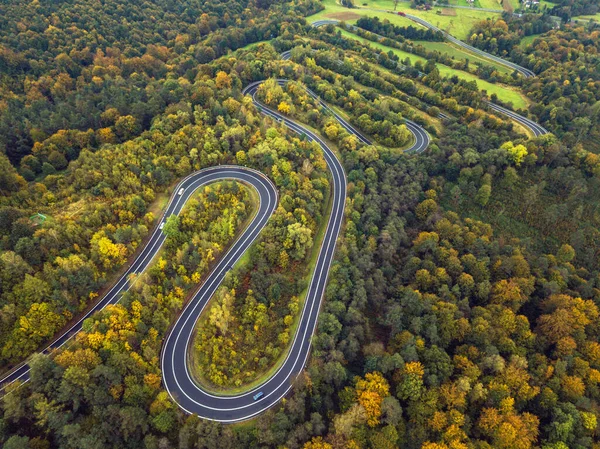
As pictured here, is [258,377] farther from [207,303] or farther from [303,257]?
[303,257]

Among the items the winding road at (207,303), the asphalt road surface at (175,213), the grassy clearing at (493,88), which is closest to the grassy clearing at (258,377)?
the winding road at (207,303)

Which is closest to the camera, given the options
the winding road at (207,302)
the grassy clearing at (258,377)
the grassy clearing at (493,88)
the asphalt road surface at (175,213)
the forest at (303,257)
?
the forest at (303,257)

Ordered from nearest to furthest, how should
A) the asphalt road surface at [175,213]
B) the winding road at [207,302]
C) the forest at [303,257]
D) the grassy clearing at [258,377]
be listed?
the forest at [303,257] < the winding road at [207,302] < the grassy clearing at [258,377] < the asphalt road surface at [175,213]

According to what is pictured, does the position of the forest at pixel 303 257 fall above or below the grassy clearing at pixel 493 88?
below

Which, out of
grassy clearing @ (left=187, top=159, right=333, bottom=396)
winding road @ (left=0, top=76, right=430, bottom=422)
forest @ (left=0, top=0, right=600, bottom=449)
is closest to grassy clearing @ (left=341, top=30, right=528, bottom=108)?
forest @ (left=0, top=0, right=600, bottom=449)

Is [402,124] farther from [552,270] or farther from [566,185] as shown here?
[552,270]

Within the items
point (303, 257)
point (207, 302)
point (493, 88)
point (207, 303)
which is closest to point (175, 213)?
point (207, 302)

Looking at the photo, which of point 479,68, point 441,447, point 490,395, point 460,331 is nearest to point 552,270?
point 460,331

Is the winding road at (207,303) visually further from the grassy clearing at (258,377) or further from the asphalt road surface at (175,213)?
the grassy clearing at (258,377)
